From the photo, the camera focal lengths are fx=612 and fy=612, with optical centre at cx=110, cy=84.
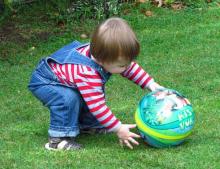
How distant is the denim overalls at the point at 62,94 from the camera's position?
420 cm

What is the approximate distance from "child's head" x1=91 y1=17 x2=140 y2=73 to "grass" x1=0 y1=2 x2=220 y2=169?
2.05 feet

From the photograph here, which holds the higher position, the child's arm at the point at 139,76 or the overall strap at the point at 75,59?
the overall strap at the point at 75,59

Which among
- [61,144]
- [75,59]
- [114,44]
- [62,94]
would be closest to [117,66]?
[114,44]

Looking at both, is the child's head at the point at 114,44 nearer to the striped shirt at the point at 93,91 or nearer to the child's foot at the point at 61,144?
the striped shirt at the point at 93,91

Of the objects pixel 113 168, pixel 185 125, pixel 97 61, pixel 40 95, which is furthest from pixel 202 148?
pixel 40 95

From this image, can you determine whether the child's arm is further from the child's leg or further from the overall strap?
the child's leg

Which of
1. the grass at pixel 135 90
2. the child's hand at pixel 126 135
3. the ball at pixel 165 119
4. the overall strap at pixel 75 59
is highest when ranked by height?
the overall strap at pixel 75 59

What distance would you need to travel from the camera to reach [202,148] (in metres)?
4.04

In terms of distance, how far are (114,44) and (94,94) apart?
37cm

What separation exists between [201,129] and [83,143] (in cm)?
86

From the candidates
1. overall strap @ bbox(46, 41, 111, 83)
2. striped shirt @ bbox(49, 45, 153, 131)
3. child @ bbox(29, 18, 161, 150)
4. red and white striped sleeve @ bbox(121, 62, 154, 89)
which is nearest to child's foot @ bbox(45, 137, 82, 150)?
child @ bbox(29, 18, 161, 150)

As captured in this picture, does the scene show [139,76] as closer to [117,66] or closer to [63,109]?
[117,66]

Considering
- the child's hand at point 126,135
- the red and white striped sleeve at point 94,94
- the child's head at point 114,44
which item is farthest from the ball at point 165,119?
the child's head at point 114,44

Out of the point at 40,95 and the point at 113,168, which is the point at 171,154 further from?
the point at 40,95
